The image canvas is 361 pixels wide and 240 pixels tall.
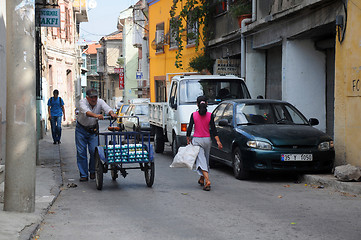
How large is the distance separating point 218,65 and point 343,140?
9434 mm

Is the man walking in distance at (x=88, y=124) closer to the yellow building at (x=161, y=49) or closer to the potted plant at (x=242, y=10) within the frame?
the potted plant at (x=242, y=10)

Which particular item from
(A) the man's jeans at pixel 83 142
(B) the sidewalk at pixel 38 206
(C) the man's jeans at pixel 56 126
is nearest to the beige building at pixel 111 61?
(C) the man's jeans at pixel 56 126

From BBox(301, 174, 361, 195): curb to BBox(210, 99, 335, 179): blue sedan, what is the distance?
22 centimetres

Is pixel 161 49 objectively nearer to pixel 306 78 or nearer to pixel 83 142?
pixel 306 78

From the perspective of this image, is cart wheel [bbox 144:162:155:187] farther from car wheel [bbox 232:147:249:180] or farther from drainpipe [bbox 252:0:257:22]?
drainpipe [bbox 252:0:257:22]

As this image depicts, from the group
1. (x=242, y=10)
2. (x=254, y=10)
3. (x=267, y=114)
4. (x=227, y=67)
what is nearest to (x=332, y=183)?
(x=267, y=114)

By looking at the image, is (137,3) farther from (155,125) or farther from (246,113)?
(246,113)

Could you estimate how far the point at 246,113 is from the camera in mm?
12758

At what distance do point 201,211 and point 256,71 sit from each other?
12911 millimetres

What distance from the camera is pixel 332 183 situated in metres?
10.7

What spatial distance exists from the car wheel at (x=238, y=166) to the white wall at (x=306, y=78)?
203 inches

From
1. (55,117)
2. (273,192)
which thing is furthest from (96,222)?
(55,117)

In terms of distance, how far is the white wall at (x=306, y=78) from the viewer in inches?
654

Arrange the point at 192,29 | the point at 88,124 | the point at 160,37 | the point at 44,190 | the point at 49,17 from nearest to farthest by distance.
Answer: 1. the point at 44,190
2. the point at 88,124
3. the point at 49,17
4. the point at 192,29
5. the point at 160,37
